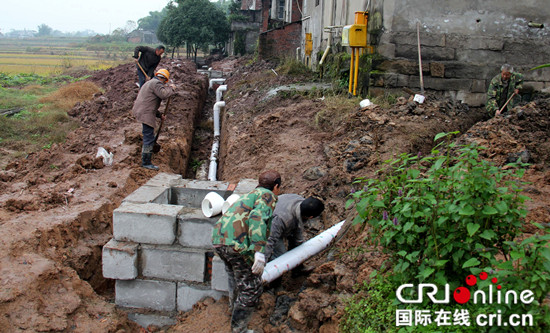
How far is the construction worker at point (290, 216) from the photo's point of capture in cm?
409

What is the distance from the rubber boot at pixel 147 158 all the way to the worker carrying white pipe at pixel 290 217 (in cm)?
402

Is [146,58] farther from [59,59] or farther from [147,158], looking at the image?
[59,59]

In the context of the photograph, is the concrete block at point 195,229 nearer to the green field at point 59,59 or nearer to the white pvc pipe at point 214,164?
the white pvc pipe at point 214,164

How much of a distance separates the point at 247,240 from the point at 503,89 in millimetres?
5645

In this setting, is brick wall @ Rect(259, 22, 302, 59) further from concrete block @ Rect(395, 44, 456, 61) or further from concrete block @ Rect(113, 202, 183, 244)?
concrete block @ Rect(113, 202, 183, 244)

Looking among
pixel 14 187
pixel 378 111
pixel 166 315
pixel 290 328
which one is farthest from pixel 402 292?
pixel 14 187

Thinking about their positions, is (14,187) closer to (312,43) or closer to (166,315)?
(166,315)

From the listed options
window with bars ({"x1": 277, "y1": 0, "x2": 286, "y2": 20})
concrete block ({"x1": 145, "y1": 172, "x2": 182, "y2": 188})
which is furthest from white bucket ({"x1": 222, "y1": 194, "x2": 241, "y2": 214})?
window with bars ({"x1": 277, "y1": 0, "x2": 286, "y2": 20})

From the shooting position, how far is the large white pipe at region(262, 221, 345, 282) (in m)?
4.24

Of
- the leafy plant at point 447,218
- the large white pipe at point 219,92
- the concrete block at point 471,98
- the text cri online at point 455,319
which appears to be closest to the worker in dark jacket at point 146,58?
the large white pipe at point 219,92

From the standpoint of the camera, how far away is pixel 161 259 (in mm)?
4699

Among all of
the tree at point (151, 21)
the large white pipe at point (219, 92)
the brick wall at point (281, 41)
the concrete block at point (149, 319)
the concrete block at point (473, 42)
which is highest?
the tree at point (151, 21)

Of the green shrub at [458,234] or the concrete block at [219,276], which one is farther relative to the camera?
the concrete block at [219,276]

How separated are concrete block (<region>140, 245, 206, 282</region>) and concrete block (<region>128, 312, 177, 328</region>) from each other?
0.47 meters
